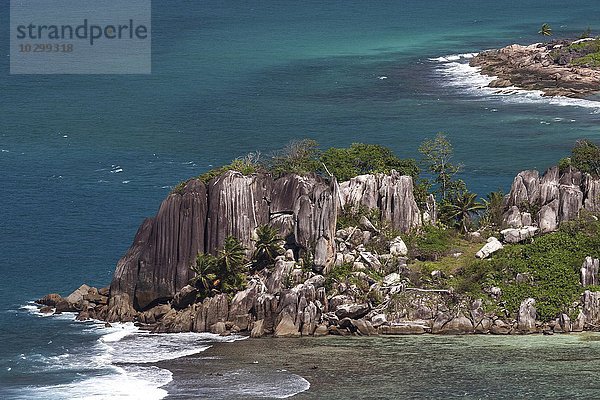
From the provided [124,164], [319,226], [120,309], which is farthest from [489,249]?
[124,164]

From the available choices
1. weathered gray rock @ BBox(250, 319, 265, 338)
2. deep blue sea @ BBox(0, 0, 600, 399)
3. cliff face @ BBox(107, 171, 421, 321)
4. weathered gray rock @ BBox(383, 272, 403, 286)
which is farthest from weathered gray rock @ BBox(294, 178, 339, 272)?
deep blue sea @ BBox(0, 0, 600, 399)

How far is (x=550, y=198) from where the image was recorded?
363ft

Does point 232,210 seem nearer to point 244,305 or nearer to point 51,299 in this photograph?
point 244,305

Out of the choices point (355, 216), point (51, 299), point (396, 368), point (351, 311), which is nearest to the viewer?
point (396, 368)

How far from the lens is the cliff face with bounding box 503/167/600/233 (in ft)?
358

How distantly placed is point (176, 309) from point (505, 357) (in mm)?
26458

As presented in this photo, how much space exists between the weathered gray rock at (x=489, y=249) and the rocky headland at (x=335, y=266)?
0.36ft

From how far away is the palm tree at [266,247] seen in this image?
10588cm

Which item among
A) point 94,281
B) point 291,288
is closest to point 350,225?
point 291,288

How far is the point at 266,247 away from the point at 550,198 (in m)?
23.5

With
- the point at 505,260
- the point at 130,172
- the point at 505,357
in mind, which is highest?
the point at 130,172

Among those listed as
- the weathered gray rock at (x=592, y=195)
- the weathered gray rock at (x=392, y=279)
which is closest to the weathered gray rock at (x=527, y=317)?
the weathered gray rock at (x=392, y=279)

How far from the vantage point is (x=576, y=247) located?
Answer: 105188 mm

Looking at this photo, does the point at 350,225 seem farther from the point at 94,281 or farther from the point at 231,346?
the point at 94,281
